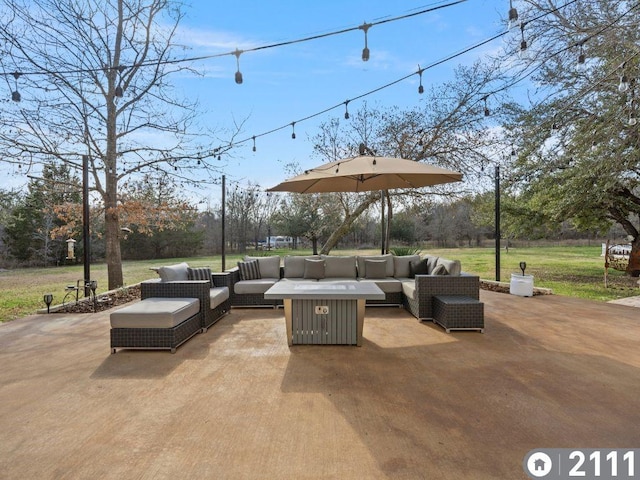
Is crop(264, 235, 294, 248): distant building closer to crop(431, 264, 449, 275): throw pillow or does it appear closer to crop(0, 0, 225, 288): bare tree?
crop(0, 0, 225, 288): bare tree

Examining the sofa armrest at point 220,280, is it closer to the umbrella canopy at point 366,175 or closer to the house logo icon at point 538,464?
the umbrella canopy at point 366,175

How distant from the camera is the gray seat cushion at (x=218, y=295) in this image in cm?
458

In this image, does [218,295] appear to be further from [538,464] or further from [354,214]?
[354,214]

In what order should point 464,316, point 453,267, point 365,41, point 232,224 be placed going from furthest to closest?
point 232,224
point 453,267
point 464,316
point 365,41

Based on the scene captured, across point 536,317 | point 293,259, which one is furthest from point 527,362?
point 293,259

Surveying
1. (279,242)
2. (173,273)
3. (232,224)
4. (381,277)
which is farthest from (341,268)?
(232,224)

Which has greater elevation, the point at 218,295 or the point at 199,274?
the point at 199,274

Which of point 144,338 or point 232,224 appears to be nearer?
point 144,338

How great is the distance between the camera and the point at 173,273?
4633 millimetres

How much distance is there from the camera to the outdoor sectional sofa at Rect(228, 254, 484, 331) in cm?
435

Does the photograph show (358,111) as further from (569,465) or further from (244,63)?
(569,465)

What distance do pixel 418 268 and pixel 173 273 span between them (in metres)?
3.80

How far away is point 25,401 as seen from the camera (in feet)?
8.30

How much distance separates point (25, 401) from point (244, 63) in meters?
3.81
